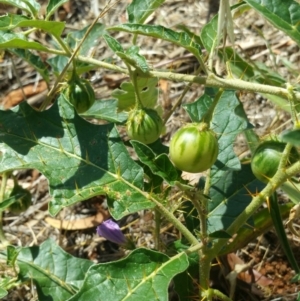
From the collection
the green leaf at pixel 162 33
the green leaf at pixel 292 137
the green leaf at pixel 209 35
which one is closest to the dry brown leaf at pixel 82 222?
the green leaf at pixel 209 35

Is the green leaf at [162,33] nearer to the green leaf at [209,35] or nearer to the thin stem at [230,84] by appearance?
the thin stem at [230,84]

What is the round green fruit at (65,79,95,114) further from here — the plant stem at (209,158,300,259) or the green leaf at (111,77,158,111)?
the plant stem at (209,158,300,259)

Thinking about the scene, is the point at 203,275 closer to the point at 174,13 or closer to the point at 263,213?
the point at 263,213

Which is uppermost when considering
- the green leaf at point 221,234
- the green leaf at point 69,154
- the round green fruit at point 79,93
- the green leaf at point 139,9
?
the green leaf at point 139,9

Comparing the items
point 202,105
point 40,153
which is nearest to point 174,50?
point 202,105

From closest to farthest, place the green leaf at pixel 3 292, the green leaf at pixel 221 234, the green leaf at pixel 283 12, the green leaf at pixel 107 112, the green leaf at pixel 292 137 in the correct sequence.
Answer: the green leaf at pixel 292 137
the green leaf at pixel 283 12
the green leaf at pixel 221 234
the green leaf at pixel 3 292
the green leaf at pixel 107 112

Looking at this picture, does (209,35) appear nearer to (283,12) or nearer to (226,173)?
(283,12)

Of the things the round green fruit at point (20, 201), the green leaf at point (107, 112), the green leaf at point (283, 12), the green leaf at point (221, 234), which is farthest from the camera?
the round green fruit at point (20, 201)

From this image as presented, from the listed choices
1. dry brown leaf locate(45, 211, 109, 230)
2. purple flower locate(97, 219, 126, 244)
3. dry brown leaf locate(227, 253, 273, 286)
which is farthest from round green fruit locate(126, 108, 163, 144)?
dry brown leaf locate(45, 211, 109, 230)
